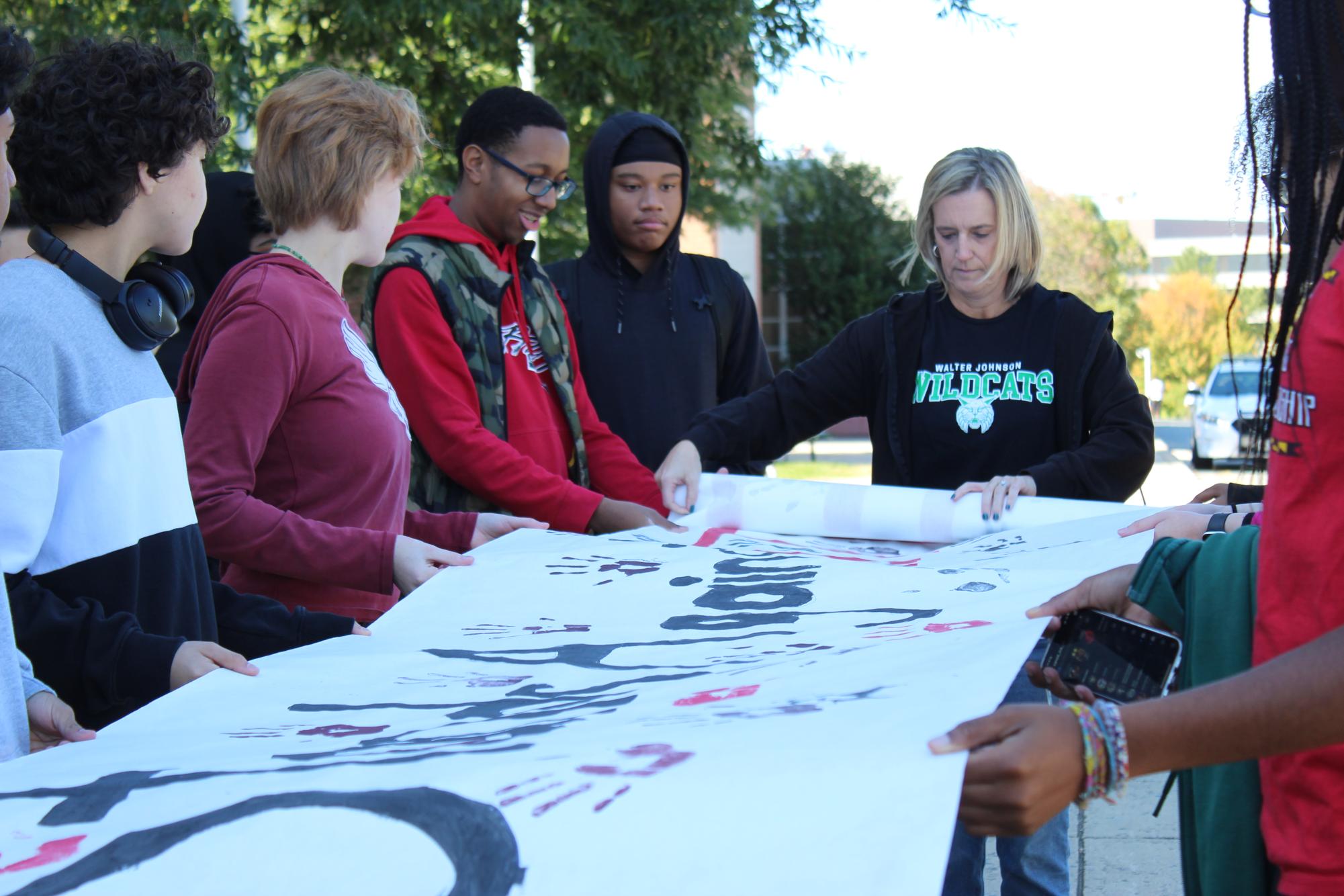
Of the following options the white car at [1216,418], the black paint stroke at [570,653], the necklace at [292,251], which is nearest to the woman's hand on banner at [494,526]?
the necklace at [292,251]

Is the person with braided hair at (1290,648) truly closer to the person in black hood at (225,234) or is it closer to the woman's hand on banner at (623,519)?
the woman's hand on banner at (623,519)

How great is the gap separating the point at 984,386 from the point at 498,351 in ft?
4.08

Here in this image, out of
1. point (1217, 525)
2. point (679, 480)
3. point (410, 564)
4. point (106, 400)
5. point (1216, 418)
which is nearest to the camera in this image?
point (106, 400)

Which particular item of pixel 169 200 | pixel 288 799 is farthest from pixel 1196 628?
pixel 169 200

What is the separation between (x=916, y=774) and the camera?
1.27 meters

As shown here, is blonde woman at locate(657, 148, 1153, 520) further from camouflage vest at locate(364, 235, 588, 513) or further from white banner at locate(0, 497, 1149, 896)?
white banner at locate(0, 497, 1149, 896)

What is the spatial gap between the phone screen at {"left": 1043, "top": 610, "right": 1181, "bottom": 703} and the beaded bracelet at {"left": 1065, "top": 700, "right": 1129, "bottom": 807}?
441mm

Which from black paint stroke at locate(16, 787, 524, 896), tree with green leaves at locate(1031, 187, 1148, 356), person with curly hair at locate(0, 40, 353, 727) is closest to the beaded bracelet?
black paint stroke at locate(16, 787, 524, 896)

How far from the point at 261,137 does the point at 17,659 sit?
139 cm

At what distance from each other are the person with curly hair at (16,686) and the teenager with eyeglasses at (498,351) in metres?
1.44

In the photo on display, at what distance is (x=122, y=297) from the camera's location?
1991mm

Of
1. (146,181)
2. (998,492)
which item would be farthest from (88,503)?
(998,492)

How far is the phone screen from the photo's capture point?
69.1 inches

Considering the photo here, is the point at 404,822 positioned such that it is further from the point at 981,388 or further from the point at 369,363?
the point at 981,388
